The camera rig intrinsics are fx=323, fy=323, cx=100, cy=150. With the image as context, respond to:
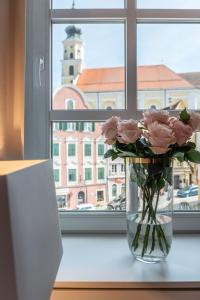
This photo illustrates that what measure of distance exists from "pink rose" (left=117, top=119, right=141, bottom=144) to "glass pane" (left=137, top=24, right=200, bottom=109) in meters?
0.46

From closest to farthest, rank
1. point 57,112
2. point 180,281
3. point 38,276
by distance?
point 38,276 < point 180,281 < point 57,112

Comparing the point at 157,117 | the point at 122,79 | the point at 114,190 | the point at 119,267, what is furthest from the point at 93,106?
the point at 119,267

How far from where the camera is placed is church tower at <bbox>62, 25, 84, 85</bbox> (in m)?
1.46

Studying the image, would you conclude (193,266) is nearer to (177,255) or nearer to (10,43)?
(177,255)

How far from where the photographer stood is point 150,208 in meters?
1.11

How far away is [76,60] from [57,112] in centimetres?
26

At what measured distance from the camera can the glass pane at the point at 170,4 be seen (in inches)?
57.2

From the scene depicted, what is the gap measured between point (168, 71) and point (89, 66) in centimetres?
36

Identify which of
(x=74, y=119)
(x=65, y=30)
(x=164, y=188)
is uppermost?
(x=65, y=30)

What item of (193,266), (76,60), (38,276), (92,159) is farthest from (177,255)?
(76,60)

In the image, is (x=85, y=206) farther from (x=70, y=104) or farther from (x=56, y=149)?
(x=70, y=104)

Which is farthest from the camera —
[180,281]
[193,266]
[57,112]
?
[57,112]

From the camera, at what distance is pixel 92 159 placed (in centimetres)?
145

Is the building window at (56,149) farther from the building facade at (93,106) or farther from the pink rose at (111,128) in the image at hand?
the pink rose at (111,128)
